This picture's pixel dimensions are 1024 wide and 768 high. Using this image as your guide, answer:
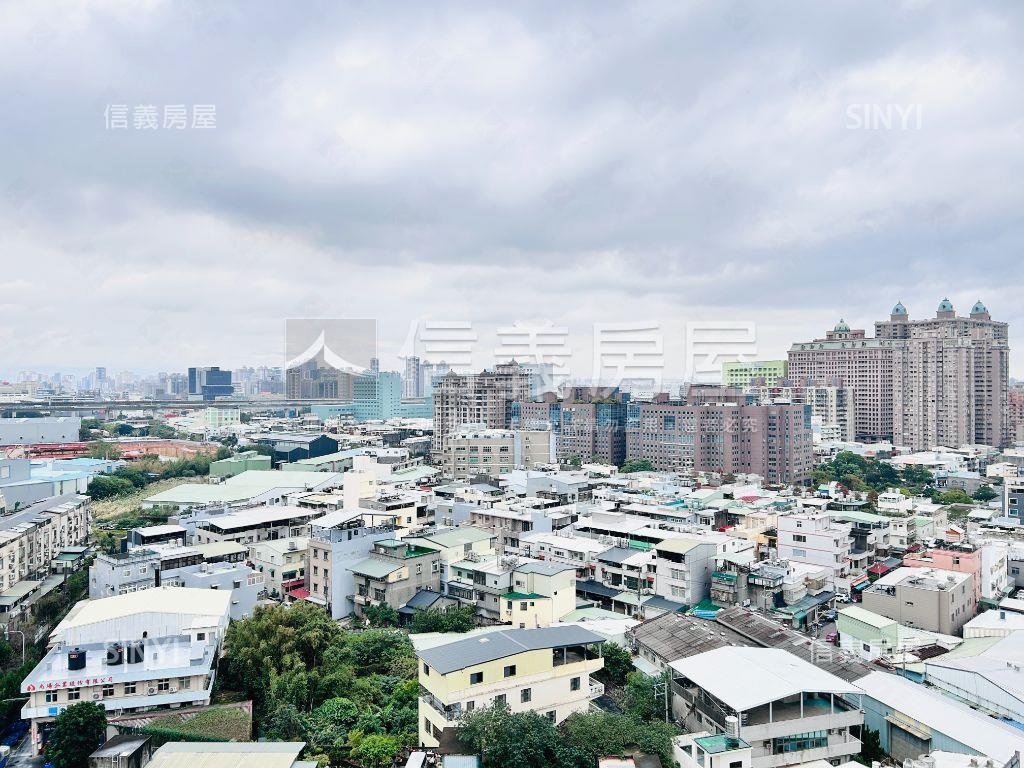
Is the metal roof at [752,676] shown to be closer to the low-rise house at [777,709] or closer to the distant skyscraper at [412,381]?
the low-rise house at [777,709]

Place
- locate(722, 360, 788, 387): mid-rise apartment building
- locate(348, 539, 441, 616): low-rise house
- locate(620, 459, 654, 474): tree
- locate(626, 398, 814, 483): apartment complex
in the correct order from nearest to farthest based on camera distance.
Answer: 1. locate(348, 539, 441, 616): low-rise house
2. locate(620, 459, 654, 474): tree
3. locate(626, 398, 814, 483): apartment complex
4. locate(722, 360, 788, 387): mid-rise apartment building

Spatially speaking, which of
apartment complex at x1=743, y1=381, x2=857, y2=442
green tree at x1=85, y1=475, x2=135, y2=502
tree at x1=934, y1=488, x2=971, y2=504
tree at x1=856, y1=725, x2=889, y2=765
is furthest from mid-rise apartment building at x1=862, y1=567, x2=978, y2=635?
apartment complex at x1=743, y1=381, x2=857, y2=442

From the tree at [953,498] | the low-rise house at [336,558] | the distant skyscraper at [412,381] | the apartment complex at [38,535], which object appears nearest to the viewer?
the low-rise house at [336,558]

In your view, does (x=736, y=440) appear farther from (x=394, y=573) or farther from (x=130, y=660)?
(x=130, y=660)

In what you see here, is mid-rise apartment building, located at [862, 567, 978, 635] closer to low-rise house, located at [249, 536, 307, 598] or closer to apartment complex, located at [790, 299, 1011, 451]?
low-rise house, located at [249, 536, 307, 598]

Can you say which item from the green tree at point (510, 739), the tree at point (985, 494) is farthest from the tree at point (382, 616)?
the tree at point (985, 494)

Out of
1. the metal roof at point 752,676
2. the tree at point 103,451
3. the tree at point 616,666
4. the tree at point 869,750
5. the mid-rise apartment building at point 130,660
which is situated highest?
the tree at point 103,451
